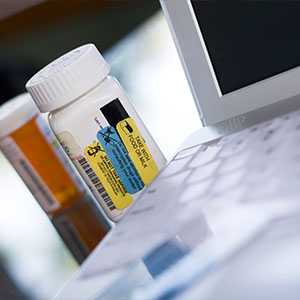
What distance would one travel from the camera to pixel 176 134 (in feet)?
2.45

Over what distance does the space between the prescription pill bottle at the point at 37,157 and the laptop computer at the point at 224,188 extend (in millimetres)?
192

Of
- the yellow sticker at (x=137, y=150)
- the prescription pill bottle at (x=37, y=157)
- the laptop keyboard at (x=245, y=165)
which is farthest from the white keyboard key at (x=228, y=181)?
the prescription pill bottle at (x=37, y=157)

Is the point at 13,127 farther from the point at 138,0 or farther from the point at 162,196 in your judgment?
the point at 138,0

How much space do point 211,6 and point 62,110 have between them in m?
0.18

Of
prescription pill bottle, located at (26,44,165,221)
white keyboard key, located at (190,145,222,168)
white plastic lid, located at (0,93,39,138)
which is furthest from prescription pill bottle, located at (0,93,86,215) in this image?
white keyboard key, located at (190,145,222,168)

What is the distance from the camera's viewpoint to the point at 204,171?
496mm

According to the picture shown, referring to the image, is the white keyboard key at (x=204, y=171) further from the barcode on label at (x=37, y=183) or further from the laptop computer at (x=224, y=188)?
the barcode on label at (x=37, y=183)

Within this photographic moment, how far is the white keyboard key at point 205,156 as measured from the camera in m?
0.52

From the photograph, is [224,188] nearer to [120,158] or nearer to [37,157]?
[120,158]

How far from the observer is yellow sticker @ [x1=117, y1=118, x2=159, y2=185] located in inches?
22.0

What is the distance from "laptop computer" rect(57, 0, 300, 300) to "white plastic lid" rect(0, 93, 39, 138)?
205 millimetres

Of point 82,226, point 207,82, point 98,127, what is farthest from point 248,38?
point 82,226

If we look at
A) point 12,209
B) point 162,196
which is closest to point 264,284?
point 162,196

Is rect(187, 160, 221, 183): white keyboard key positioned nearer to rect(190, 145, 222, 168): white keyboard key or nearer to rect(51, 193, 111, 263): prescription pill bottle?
rect(190, 145, 222, 168): white keyboard key
